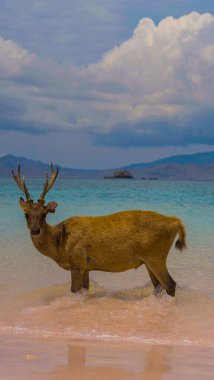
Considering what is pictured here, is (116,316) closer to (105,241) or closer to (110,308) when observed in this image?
(110,308)

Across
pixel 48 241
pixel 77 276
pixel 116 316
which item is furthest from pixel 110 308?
pixel 48 241

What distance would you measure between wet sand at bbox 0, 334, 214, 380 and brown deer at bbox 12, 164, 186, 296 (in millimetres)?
1848

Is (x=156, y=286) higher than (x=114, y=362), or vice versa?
(x=156, y=286)

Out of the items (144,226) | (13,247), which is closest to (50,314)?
(144,226)

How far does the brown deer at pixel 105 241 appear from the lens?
9.37 m

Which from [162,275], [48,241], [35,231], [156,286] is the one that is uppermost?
[35,231]

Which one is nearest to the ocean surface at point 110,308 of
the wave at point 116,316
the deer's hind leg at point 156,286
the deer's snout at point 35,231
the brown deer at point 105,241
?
the wave at point 116,316

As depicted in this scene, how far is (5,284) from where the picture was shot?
1152 centimetres

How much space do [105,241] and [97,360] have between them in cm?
294

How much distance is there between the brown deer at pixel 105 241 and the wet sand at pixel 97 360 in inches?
72.8

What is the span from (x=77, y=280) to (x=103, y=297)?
0.52 metres

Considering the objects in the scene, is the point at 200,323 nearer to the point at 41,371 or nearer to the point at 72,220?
the point at 72,220

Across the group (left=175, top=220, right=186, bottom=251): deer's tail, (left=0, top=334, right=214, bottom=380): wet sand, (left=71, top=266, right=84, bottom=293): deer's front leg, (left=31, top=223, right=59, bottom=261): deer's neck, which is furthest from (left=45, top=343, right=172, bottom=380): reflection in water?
(left=175, top=220, right=186, bottom=251): deer's tail

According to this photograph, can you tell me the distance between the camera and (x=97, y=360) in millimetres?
6621
